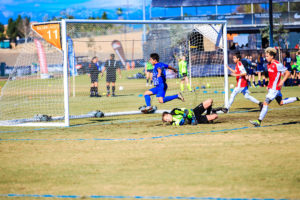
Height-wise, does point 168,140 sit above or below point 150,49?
below

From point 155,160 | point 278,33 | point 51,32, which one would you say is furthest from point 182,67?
point 278,33

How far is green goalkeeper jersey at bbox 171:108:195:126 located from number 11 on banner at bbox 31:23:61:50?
374cm

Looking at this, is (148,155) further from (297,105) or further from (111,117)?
(297,105)

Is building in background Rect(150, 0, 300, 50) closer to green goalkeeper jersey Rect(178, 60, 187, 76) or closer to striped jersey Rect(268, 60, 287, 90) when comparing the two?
green goalkeeper jersey Rect(178, 60, 187, 76)

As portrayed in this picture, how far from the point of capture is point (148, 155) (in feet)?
25.7

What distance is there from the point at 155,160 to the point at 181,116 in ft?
13.0

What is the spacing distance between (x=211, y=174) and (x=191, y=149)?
6.37ft

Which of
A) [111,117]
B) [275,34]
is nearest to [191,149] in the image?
[111,117]

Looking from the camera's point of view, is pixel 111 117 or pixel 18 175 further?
pixel 111 117

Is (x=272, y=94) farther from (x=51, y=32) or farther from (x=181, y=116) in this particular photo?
(x=51, y=32)

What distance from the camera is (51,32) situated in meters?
12.4

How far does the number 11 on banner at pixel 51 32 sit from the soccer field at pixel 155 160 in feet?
8.08

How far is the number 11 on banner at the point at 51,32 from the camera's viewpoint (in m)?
12.2

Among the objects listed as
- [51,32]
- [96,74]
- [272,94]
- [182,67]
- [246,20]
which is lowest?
[272,94]
